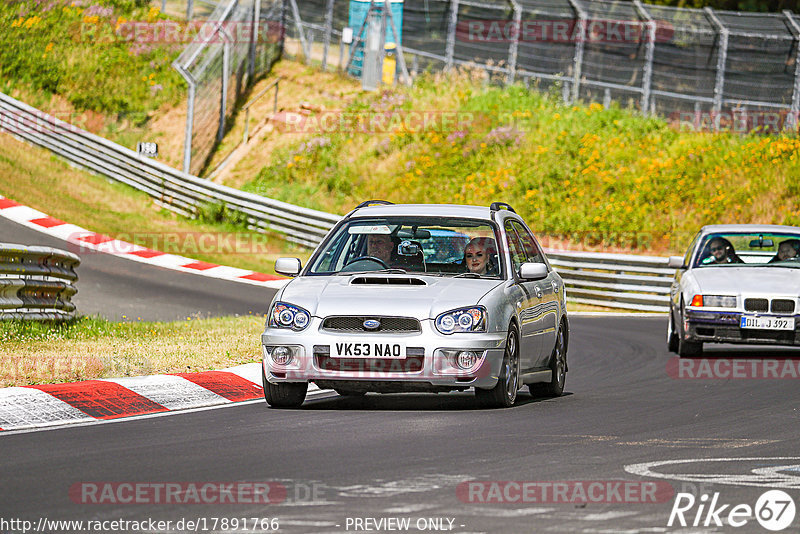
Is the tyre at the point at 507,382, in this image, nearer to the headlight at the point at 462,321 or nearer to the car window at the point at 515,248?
the headlight at the point at 462,321

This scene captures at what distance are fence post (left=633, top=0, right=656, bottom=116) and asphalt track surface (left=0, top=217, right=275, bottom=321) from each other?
520 inches

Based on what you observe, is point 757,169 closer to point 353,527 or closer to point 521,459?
point 521,459

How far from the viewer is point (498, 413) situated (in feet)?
33.0

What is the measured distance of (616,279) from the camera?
2631cm

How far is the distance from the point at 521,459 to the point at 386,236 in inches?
151

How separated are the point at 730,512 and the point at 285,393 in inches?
189

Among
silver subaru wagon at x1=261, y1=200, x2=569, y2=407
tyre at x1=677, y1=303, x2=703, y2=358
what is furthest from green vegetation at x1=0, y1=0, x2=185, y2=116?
silver subaru wagon at x1=261, y1=200, x2=569, y2=407

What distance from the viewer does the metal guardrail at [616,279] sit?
2584cm

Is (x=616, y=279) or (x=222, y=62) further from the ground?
(x=222, y=62)

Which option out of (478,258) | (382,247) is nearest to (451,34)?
(382,247)

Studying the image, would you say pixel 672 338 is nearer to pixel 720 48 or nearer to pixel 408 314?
pixel 408 314

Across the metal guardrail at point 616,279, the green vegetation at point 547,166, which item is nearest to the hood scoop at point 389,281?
the metal guardrail at point 616,279

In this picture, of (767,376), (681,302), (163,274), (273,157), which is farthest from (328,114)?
(767,376)

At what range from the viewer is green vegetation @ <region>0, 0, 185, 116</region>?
40750 mm
